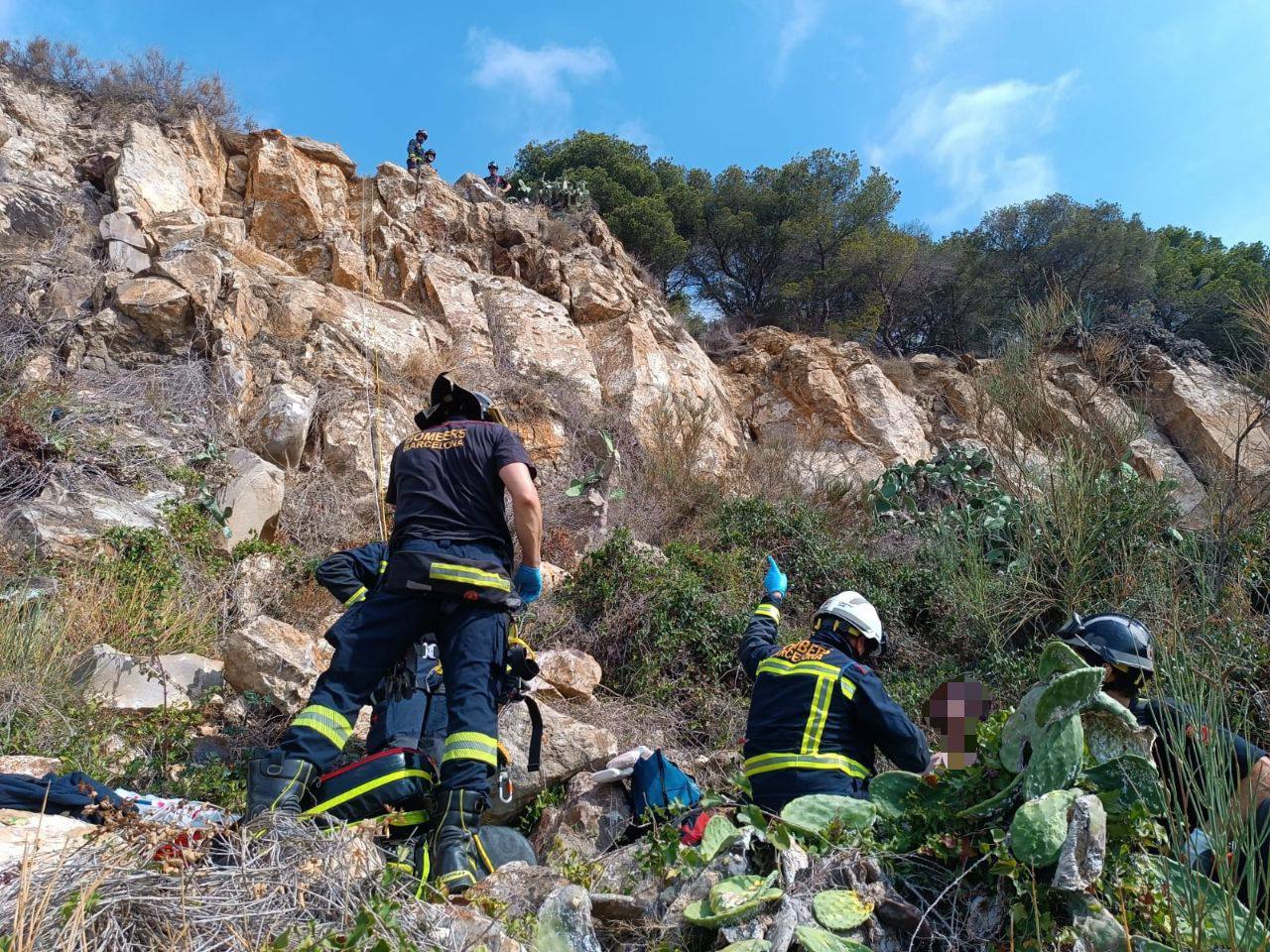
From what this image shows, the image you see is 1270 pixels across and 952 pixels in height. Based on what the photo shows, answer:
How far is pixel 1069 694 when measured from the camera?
7.12 feet

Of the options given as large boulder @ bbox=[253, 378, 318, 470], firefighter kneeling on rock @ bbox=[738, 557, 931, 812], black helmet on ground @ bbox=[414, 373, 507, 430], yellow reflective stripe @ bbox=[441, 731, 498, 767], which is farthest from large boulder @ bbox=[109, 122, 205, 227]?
firefighter kneeling on rock @ bbox=[738, 557, 931, 812]

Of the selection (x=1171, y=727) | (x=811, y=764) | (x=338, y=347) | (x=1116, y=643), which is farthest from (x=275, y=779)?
(x=338, y=347)

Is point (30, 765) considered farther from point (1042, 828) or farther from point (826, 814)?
point (1042, 828)

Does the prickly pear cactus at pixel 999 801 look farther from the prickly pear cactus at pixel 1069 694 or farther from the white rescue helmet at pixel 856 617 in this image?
the white rescue helmet at pixel 856 617

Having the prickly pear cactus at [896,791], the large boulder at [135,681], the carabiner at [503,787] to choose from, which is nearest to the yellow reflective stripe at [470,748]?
the carabiner at [503,787]

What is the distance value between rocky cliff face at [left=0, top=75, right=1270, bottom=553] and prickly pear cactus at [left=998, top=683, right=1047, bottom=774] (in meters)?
A: 5.91

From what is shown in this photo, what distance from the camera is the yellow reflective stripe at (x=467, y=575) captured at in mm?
3287

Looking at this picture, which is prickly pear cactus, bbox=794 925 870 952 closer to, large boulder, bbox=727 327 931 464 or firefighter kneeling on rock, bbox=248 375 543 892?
firefighter kneeling on rock, bbox=248 375 543 892

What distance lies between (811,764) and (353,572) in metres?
2.21

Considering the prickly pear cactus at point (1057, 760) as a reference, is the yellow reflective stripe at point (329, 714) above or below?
below

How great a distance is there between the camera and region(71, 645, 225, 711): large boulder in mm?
4340

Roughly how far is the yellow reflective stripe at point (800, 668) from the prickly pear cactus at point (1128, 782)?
1240mm

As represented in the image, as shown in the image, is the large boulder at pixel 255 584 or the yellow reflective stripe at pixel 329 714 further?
the large boulder at pixel 255 584

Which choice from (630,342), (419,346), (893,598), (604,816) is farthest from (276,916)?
(630,342)
